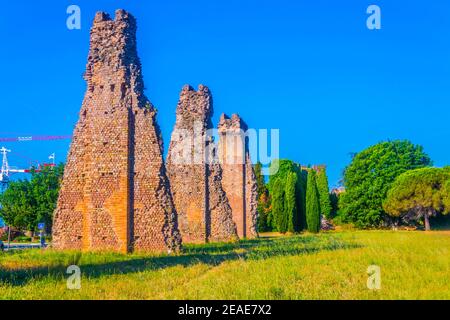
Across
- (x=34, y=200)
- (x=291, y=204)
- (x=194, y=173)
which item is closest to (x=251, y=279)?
(x=194, y=173)

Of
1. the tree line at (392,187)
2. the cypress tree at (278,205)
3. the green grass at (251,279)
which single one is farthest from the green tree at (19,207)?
the tree line at (392,187)

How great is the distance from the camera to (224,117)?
37156 mm

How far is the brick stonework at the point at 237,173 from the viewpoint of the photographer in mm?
36719

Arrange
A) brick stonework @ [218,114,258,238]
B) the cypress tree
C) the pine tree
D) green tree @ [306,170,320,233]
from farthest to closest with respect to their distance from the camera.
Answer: the pine tree < the cypress tree < green tree @ [306,170,320,233] < brick stonework @ [218,114,258,238]

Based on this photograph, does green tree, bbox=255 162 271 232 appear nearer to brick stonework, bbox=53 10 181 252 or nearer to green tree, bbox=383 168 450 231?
green tree, bbox=383 168 450 231

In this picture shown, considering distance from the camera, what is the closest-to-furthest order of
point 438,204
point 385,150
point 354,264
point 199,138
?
point 354,264 < point 199,138 < point 438,204 < point 385,150

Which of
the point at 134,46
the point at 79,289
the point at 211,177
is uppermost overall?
the point at 134,46

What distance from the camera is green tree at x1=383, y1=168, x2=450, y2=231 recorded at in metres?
44.4

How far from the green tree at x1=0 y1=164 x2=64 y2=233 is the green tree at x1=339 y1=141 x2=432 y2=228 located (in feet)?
99.9

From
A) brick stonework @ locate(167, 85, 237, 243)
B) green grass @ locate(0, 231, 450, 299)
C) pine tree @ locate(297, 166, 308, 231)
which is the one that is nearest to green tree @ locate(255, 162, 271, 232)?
pine tree @ locate(297, 166, 308, 231)

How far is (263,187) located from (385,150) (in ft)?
49.5

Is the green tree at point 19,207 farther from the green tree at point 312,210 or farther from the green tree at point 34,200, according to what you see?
the green tree at point 312,210
